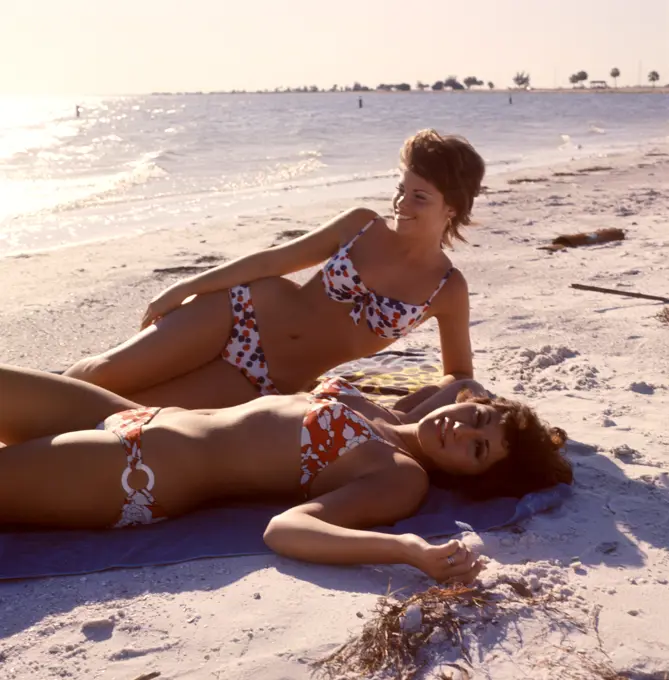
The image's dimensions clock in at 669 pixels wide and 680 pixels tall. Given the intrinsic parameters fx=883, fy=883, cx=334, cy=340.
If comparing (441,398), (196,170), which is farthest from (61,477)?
(196,170)

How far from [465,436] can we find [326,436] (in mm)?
544

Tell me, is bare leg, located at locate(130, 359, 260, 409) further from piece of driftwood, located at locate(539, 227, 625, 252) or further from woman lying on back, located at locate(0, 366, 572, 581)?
piece of driftwood, located at locate(539, 227, 625, 252)

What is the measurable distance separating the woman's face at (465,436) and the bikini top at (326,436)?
24cm

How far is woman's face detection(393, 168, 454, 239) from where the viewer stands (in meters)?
4.11

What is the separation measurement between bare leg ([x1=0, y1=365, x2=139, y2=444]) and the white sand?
1.93 ft

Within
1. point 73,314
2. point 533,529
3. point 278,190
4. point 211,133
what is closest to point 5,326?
point 73,314

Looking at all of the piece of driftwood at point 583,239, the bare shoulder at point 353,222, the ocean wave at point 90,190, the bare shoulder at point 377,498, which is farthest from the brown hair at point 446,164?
the ocean wave at point 90,190

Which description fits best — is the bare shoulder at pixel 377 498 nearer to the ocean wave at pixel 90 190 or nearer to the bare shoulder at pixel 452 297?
the bare shoulder at pixel 452 297

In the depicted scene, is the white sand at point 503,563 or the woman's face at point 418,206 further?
the woman's face at point 418,206

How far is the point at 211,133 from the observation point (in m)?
32.8

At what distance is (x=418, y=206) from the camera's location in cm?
414

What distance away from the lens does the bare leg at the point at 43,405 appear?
3221 mm

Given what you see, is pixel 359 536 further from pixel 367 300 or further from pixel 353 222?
pixel 353 222

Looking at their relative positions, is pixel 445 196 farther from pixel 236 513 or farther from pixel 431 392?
pixel 236 513
